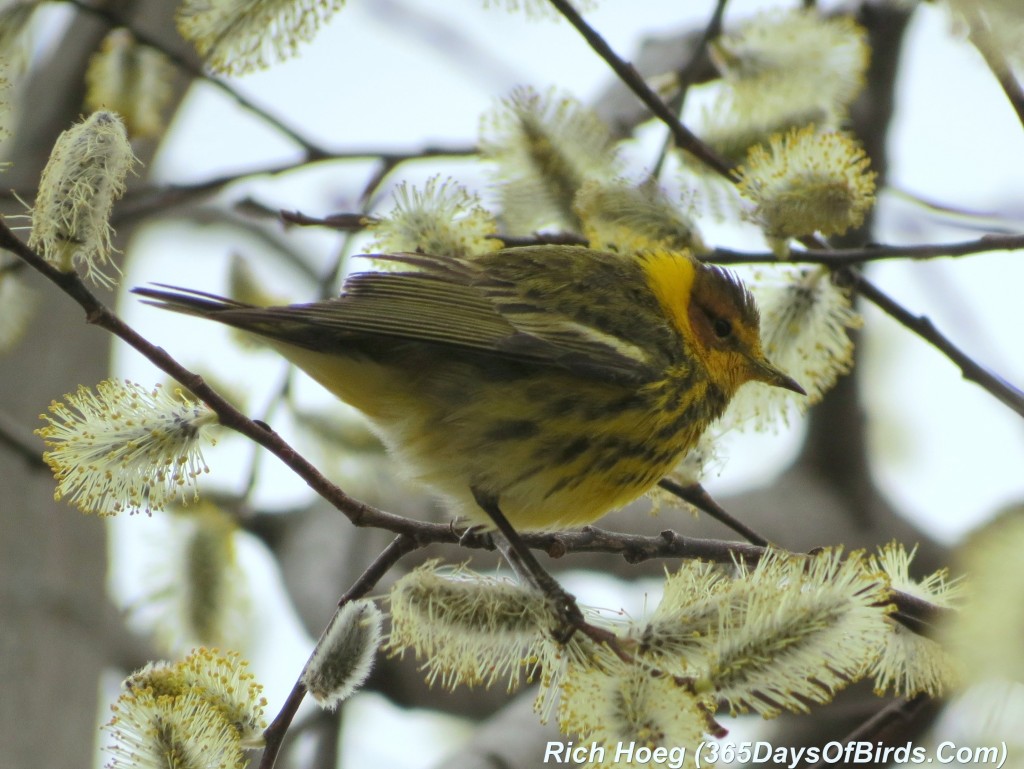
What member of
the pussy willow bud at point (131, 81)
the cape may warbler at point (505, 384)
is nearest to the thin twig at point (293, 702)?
the cape may warbler at point (505, 384)

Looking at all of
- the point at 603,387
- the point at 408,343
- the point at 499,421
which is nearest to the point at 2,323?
the point at 408,343

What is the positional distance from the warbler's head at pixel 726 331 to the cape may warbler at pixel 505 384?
0.04 metres

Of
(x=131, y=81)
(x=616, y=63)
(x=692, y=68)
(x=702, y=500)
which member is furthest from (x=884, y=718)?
(x=131, y=81)

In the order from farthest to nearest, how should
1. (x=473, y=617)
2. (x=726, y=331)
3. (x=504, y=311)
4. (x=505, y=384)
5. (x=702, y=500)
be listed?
1. (x=726, y=331)
2. (x=504, y=311)
3. (x=505, y=384)
4. (x=702, y=500)
5. (x=473, y=617)

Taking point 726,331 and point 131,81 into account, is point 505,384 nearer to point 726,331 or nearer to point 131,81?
point 726,331

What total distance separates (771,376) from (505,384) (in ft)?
2.94

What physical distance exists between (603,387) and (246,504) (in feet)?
4.76

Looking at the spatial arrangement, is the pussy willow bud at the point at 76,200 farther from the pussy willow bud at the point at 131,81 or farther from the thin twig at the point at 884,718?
the thin twig at the point at 884,718

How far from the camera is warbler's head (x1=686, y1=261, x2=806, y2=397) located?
393 centimetres

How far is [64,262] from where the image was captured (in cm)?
236

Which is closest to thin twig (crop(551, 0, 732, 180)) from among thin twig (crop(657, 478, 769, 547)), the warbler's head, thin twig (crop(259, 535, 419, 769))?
the warbler's head

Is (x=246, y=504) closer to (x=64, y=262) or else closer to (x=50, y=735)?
(x=50, y=735)

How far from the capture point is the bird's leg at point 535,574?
2.67 meters

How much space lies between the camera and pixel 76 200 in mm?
2344
